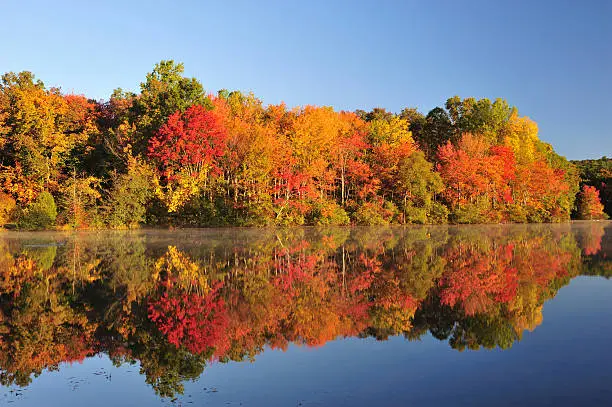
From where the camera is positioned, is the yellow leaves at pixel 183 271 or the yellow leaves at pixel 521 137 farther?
the yellow leaves at pixel 521 137

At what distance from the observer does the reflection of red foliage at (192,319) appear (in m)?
8.30

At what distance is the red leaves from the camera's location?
37156 millimetres

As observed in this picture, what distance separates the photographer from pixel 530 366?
22.9ft

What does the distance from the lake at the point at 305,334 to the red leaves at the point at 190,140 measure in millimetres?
21015

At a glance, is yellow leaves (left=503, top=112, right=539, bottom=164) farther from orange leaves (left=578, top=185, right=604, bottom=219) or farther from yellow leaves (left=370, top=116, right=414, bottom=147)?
yellow leaves (left=370, top=116, right=414, bottom=147)

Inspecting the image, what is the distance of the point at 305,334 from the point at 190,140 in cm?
Result: 3024

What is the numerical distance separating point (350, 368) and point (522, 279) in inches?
327

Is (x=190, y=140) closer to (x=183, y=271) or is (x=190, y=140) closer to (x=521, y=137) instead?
(x=183, y=271)

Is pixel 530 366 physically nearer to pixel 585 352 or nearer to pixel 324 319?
pixel 585 352

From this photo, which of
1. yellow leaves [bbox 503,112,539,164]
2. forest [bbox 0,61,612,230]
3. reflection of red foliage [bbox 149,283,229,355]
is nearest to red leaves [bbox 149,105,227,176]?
forest [bbox 0,61,612,230]

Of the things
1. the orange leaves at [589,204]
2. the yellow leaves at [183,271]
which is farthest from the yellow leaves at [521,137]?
the yellow leaves at [183,271]

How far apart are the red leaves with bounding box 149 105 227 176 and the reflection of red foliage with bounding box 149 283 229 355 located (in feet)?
85.3

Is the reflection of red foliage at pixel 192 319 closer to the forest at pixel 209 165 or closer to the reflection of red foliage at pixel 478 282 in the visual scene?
the reflection of red foliage at pixel 478 282

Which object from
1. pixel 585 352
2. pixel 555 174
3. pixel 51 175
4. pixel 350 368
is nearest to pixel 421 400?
pixel 350 368
